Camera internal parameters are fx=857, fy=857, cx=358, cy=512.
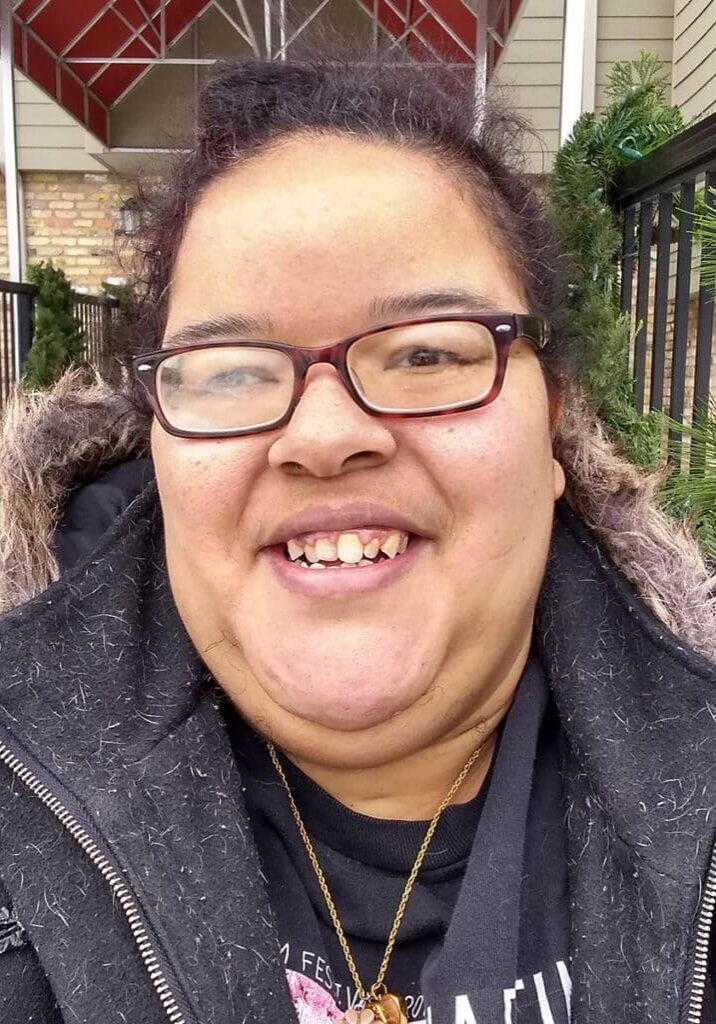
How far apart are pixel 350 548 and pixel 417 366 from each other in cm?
25

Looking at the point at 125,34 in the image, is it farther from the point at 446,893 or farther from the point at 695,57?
the point at 446,893

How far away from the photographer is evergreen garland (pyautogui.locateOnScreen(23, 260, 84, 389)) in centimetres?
538

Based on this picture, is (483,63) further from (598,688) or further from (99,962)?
(99,962)

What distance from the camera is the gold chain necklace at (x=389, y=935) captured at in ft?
3.82

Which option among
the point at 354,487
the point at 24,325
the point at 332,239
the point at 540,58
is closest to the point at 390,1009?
the point at 354,487

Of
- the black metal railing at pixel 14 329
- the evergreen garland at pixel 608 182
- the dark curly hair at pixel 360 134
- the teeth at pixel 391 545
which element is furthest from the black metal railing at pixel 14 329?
the teeth at pixel 391 545

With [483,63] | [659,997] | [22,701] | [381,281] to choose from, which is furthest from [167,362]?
[483,63]

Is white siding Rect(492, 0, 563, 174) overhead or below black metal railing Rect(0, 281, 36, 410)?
overhead

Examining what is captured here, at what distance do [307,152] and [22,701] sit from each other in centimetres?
87

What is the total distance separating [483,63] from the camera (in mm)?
4816

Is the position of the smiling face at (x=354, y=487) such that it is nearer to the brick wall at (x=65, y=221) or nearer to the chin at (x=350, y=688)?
the chin at (x=350, y=688)

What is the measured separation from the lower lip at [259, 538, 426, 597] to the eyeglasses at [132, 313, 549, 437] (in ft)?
0.61

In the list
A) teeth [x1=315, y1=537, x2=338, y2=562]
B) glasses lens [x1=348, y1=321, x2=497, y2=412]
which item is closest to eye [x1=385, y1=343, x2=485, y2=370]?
glasses lens [x1=348, y1=321, x2=497, y2=412]

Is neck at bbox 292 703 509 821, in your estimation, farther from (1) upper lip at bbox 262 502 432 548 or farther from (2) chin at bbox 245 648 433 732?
(1) upper lip at bbox 262 502 432 548
